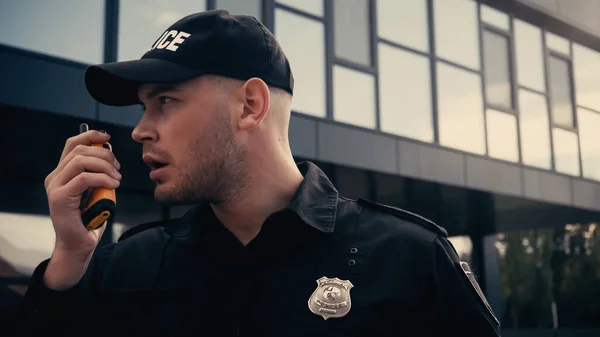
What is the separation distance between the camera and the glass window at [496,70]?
14781mm

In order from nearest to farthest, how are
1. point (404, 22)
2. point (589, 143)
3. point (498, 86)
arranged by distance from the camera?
point (404, 22), point (498, 86), point (589, 143)

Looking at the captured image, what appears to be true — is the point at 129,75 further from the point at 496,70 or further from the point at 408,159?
the point at 496,70

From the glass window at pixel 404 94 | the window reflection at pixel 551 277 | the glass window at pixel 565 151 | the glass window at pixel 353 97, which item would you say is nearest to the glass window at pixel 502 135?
the glass window at pixel 565 151

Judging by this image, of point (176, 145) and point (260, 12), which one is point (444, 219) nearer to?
point (260, 12)

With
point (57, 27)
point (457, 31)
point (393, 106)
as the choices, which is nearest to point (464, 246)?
point (457, 31)

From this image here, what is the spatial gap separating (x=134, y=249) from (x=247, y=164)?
50 cm

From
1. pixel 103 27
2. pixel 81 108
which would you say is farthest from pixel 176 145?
pixel 103 27

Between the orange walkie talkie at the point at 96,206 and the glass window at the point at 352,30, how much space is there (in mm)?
9630

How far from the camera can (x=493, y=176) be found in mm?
13852

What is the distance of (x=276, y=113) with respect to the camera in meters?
2.72

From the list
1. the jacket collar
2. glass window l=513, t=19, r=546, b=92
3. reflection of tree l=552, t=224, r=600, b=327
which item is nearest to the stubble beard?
the jacket collar

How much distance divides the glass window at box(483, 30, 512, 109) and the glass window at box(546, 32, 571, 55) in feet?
6.04

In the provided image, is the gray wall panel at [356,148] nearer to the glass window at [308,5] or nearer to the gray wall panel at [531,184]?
the glass window at [308,5]

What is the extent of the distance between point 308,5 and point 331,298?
9.48 m
